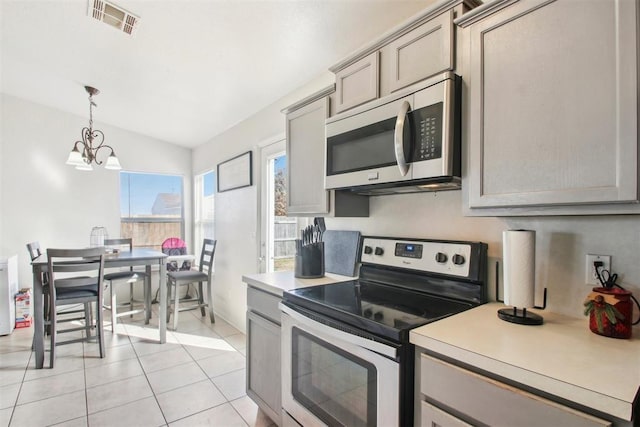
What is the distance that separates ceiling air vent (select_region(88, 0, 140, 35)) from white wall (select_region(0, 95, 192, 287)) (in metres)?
2.85

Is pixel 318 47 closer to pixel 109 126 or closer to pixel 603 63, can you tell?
pixel 603 63

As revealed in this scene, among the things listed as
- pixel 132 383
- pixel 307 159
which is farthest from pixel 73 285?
pixel 307 159

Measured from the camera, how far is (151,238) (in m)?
4.95

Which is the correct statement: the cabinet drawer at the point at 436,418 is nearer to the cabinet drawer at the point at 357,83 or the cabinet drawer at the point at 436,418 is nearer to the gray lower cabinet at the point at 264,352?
the gray lower cabinet at the point at 264,352

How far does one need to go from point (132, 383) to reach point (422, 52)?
2.99 m

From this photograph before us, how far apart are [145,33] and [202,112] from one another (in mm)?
1371

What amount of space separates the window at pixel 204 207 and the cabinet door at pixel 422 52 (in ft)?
11.9

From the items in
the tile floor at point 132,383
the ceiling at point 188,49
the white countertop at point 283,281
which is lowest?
the tile floor at point 132,383

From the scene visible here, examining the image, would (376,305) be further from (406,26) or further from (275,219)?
(275,219)

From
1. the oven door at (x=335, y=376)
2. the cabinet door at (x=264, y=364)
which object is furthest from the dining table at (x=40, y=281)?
the oven door at (x=335, y=376)

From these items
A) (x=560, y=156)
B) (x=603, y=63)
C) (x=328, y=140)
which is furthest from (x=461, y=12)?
(x=328, y=140)

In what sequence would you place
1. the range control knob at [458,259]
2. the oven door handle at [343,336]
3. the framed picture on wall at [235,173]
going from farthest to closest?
the framed picture on wall at [235,173], the range control knob at [458,259], the oven door handle at [343,336]

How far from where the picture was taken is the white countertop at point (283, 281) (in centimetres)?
178

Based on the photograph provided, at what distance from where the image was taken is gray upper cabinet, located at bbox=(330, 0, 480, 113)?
1.30 meters
